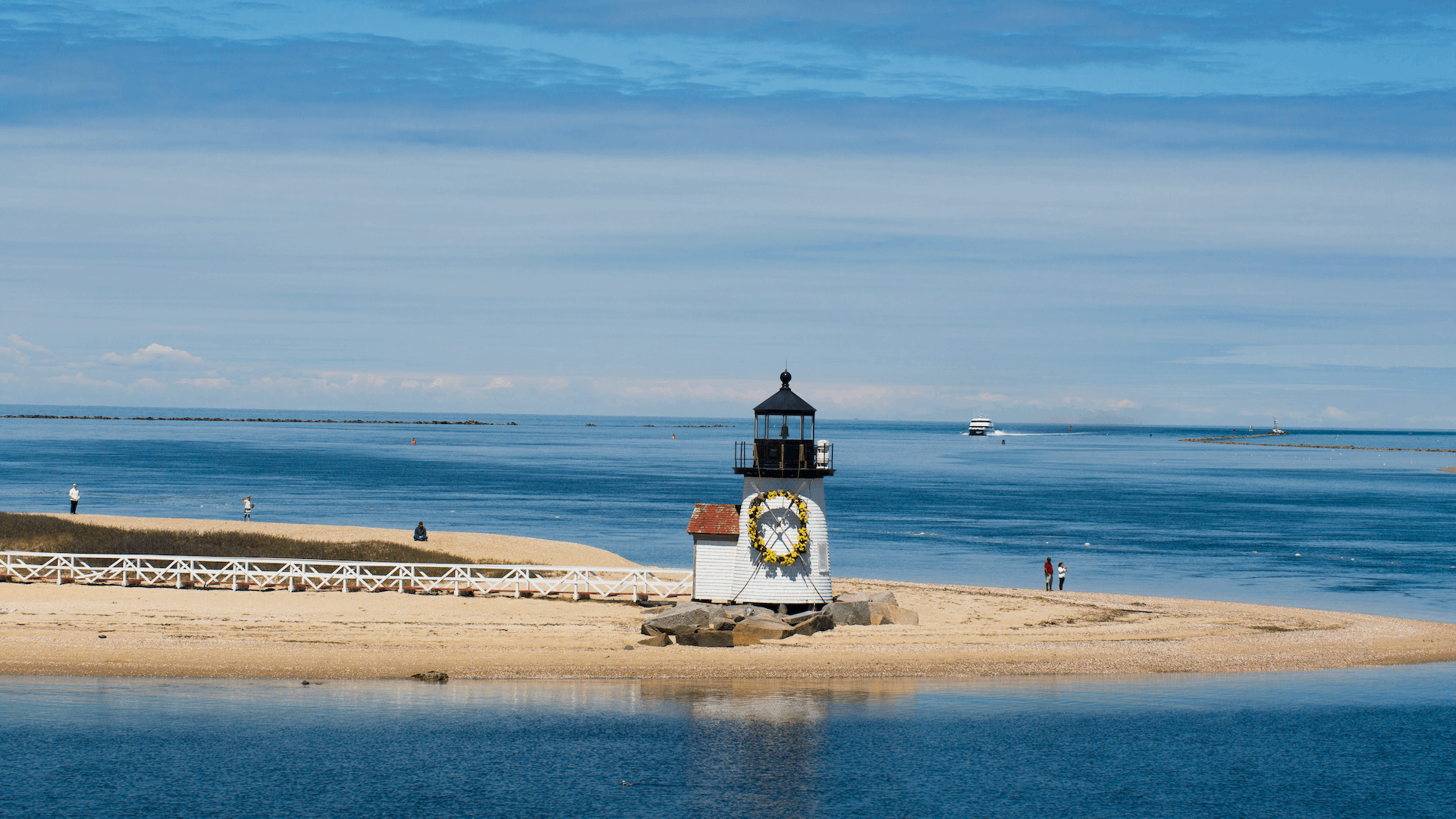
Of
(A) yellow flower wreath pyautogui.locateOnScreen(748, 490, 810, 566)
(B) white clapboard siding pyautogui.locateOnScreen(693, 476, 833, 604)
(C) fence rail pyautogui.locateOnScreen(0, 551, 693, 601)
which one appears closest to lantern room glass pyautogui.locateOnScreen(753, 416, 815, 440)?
(B) white clapboard siding pyautogui.locateOnScreen(693, 476, 833, 604)

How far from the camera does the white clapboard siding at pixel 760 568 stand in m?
33.0

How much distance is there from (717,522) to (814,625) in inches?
153

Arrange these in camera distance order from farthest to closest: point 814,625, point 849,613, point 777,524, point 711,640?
point 849,613 < point 814,625 < point 777,524 < point 711,640

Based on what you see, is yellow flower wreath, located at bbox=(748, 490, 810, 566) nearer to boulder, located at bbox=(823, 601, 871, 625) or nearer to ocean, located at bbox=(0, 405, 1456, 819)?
boulder, located at bbox=(823, 601, 871, 625)

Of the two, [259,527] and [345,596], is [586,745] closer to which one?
[345,596]

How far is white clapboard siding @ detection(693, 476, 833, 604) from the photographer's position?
3303cm

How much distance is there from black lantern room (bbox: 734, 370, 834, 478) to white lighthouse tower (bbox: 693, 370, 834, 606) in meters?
0.02

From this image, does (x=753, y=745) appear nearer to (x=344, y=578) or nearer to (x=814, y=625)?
(x=814, y=625)

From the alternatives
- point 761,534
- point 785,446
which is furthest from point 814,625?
point 785,446

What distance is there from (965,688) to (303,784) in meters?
15.2

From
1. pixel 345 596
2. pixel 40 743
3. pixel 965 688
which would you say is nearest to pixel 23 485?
pixel 345 596

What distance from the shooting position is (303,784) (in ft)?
70.4

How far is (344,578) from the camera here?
125 ft

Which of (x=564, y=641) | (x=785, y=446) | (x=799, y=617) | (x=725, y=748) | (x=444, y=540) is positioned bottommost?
(x=725, y=748)
